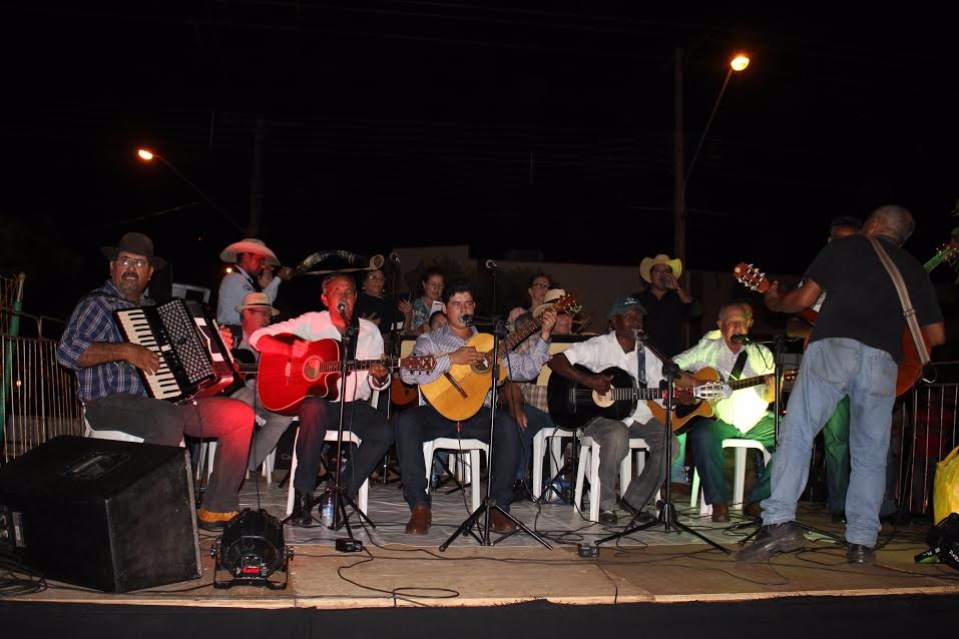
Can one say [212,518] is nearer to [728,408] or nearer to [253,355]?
[253,355]

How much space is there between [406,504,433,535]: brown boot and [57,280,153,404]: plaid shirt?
1.83 metres

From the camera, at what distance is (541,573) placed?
407 centimetres

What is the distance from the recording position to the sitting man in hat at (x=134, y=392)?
15.0 ft

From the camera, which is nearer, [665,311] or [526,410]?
[526,410]

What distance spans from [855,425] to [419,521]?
2696mm

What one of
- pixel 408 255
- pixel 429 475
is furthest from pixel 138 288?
pixel 408 255

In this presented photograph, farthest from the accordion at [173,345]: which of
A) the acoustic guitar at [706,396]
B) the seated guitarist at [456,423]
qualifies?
the acoustic guitar at [706,396]

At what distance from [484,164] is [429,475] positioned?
38.7 ft

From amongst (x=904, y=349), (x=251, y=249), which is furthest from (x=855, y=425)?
(x=251, y=249)

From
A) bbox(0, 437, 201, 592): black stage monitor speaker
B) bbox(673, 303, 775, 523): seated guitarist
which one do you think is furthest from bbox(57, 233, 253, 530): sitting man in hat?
bbox(673, 303, 775, 523): seated guitarist

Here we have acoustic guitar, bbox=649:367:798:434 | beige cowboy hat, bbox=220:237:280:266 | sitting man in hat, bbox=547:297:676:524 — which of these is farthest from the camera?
beige cowboy hat, bbox=220:237:280:266

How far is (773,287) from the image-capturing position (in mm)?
4688

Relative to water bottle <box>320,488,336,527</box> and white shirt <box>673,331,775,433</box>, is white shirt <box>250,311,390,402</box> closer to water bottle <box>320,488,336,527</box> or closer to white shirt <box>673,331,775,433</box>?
water bottle <box>320,488,336,527</box>

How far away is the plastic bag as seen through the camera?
4.85 metres
